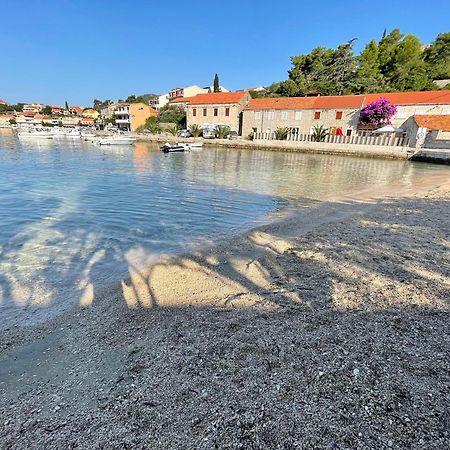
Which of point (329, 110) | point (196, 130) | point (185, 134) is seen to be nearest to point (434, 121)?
point (329, 110)

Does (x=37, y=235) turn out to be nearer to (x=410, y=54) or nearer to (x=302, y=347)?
(x=302, y=347)

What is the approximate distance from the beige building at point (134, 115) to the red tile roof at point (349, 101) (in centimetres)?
4000

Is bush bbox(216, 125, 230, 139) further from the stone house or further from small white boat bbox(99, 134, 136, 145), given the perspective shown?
the stone house

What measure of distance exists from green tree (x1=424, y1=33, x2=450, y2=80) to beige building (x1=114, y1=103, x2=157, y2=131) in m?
68.8

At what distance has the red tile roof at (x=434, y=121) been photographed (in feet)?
113

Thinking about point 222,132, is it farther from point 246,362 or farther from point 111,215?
point 246,362

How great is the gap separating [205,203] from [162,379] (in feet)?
32.1

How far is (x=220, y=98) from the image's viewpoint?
5494 cm

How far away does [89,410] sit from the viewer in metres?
2.63

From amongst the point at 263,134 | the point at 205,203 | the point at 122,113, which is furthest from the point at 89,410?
the point at 122,113

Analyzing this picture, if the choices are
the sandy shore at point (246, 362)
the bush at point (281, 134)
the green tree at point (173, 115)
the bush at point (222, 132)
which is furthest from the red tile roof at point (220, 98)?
the sandy shore at point (246, 362)

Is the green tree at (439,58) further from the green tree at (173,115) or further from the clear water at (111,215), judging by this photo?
the clear water at (111,215)

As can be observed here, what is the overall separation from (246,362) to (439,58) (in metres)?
88.4

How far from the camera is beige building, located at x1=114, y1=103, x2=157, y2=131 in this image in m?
79.4
